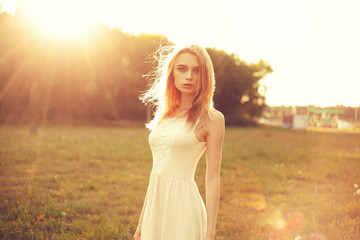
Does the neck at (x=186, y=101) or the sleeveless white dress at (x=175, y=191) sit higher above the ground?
the neck at (x=186, y=101)

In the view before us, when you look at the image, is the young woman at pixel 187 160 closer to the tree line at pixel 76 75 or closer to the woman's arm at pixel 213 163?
the woman's arm at pixel 213 163

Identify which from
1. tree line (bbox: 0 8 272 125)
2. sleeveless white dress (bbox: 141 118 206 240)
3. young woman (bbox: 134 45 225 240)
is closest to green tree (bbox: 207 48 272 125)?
tree line (bbox: 0 8 272 125)

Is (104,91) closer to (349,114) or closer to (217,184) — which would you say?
(349,114)

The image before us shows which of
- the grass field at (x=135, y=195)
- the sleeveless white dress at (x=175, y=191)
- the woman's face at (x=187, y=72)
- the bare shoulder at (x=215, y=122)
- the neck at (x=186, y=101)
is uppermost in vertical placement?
the woman's face at (x=187, y=72)

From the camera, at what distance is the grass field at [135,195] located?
16.8 ft

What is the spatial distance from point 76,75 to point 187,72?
3082 centimetres

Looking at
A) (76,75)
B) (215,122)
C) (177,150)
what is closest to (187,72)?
(215,122)

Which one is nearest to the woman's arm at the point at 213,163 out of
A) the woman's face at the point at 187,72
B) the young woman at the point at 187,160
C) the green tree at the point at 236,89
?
the young woman at the point at 187,160

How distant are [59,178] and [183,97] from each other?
6802 mm

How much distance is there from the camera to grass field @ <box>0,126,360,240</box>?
202 inches

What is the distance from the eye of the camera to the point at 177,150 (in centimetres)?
249

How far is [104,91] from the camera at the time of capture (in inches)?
1375

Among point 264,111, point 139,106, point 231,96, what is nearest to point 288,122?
point 231,96

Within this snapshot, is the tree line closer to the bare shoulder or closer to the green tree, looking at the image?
the green tree
